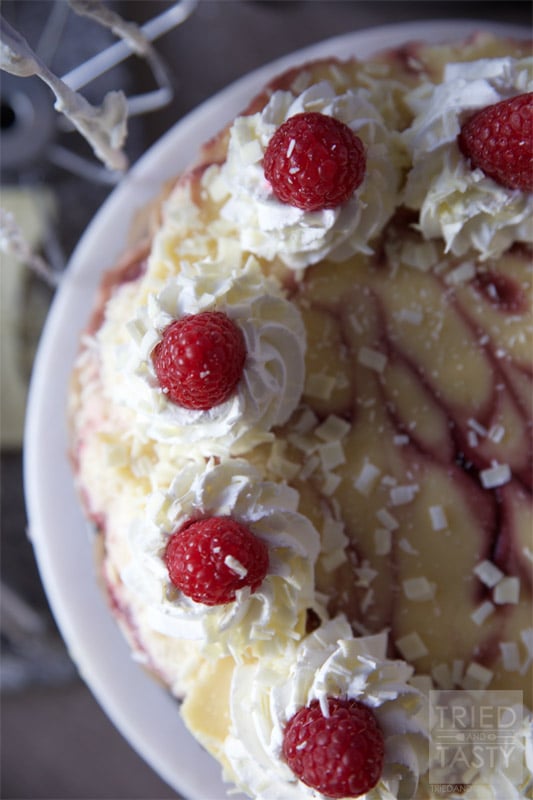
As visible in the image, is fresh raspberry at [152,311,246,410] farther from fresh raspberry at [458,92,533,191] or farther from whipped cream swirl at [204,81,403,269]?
fresh raspberry at [458,92,533,191]

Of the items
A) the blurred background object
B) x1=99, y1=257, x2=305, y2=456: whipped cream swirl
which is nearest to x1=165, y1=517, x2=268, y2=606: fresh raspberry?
x1=99, y1=257, x2=305, y2=456: whipped cream swirl

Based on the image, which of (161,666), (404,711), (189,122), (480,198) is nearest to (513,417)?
(480,198)

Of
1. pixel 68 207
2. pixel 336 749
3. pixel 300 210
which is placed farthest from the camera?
pixel 68 207

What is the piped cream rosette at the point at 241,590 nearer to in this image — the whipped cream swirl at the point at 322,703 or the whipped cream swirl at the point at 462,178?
the whipped cream swirl at the point at 322,703

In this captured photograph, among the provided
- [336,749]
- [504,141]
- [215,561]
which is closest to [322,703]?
[336,749]

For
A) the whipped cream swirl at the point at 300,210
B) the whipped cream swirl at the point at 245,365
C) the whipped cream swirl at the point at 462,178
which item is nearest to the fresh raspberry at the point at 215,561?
the whipped cream swirl at the point at 245,365

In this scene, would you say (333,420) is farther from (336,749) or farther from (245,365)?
(336,749)
